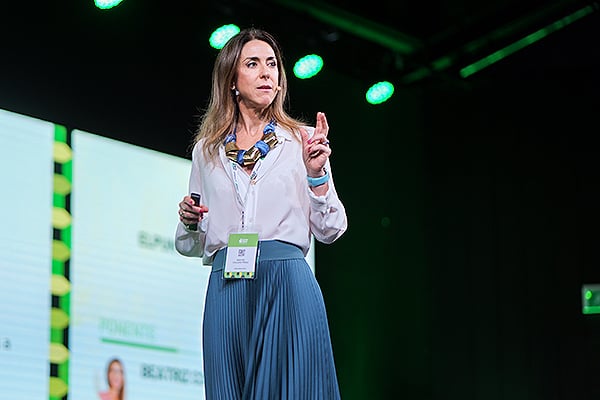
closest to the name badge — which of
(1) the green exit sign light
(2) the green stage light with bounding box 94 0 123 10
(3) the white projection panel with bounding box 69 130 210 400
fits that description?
(3) the white projection panel with bounding box 69 130 210 400

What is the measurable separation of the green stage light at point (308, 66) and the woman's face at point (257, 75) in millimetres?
3488

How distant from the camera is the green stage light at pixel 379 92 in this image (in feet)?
21.6

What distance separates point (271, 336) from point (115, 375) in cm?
251

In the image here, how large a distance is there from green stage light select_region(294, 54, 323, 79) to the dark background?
0.35ft

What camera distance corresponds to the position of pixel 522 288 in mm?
6422

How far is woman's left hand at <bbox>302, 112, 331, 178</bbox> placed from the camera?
2.25 m

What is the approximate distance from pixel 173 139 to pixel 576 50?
2680 mm

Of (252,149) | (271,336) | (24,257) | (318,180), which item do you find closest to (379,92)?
(24,257)

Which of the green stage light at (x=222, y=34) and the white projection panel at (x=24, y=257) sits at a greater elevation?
the green stage light at (x=222, y=34)

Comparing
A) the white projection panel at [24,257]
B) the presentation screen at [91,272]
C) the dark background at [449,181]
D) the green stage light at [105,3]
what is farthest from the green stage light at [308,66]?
the white projection panel at [24,257]

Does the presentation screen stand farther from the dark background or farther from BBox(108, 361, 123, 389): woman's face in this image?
the dark background

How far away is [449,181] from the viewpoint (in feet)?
22.7

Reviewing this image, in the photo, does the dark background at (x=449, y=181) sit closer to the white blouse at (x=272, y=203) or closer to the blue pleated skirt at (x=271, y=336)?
the white blouse at (x=272, y=203)

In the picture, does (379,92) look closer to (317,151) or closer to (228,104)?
(228,104)
